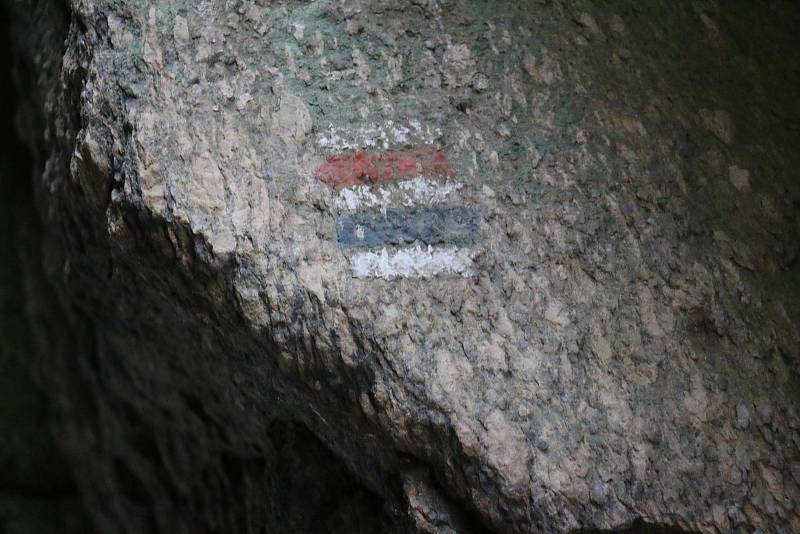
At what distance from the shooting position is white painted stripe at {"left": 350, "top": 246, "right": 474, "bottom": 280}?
0.86 m

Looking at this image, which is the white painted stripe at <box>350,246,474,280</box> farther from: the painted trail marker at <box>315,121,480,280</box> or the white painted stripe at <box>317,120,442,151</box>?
the white painted stripe at <box>317,120,442,151</box>

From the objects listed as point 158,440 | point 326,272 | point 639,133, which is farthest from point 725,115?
point 158,440

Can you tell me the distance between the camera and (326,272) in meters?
0.85

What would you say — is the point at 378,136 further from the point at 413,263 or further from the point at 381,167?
the point at 413,263

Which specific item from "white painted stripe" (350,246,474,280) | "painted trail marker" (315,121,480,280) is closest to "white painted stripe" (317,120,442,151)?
"painted trail marker" (315,121,480,280)

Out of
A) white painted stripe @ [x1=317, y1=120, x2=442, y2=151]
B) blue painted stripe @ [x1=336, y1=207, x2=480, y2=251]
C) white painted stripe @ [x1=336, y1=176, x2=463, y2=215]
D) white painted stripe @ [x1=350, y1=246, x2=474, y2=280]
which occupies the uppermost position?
white painted stripe @ [x1=317, y1=120, x2=442, y2=151]

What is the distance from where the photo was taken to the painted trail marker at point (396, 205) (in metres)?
0.86

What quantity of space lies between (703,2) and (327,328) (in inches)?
23.9

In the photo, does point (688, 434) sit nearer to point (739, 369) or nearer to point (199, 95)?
point (739, 369)

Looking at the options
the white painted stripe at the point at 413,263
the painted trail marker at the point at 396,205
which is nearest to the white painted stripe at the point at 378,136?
the painted trail marker at the point at 396,205

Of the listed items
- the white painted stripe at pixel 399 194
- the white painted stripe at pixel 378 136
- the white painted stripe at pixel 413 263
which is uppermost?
the white painted stripe at pixel 378 136

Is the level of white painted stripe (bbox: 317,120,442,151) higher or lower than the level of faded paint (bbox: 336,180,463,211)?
higher

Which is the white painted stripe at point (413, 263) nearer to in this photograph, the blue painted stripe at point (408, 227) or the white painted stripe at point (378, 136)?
the blue painted stripe at point (408, 227)

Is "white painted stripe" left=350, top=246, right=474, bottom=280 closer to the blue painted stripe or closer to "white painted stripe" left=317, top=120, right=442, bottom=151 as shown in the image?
the blue painted stripe
